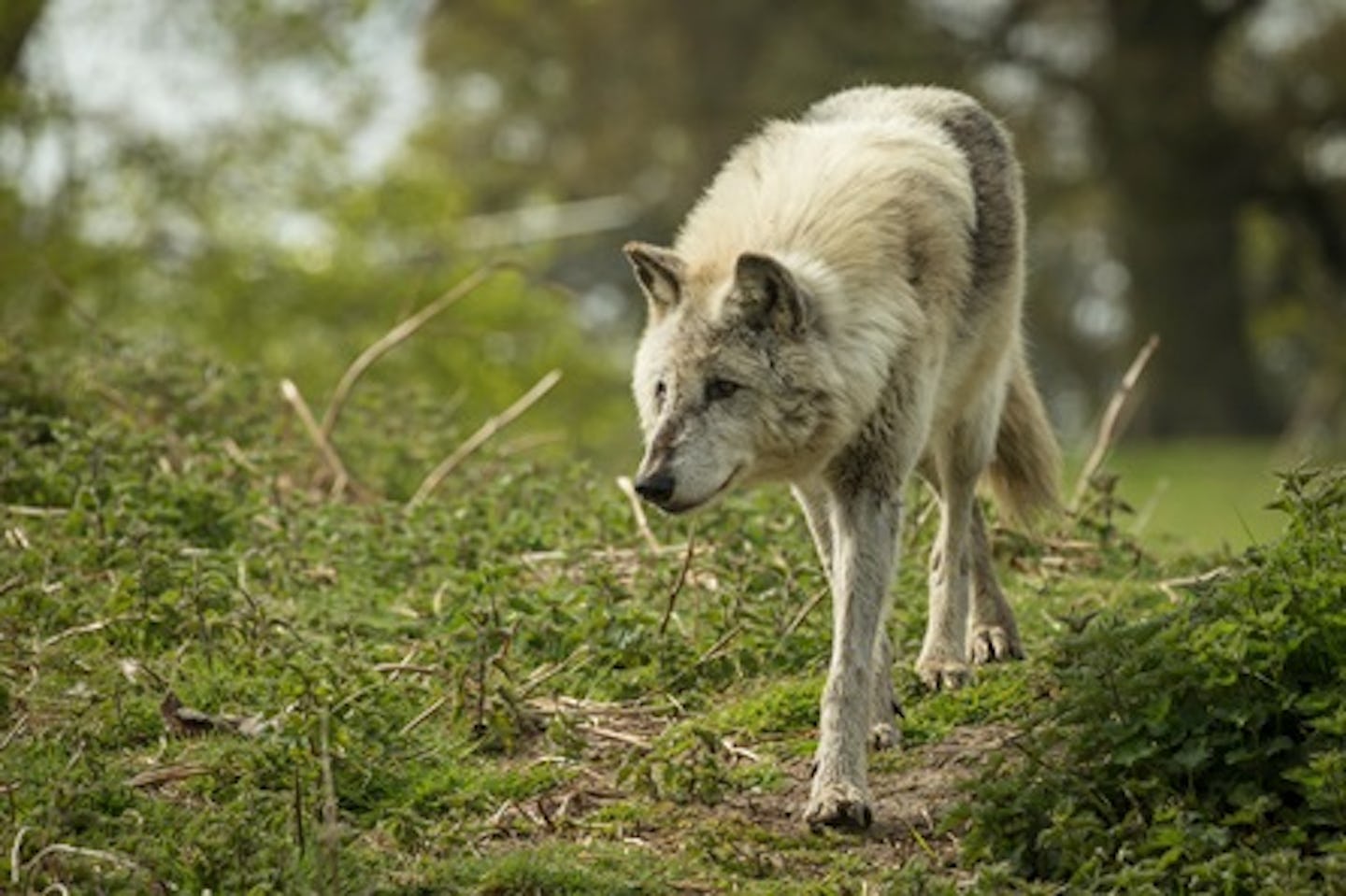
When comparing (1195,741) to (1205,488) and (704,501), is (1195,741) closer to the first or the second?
(704,501)

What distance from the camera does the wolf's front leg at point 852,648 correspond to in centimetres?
694

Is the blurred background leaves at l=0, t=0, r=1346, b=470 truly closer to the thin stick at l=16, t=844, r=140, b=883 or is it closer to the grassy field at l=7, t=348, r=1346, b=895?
the grassy field at l=7, t=348, r=1346, b=895

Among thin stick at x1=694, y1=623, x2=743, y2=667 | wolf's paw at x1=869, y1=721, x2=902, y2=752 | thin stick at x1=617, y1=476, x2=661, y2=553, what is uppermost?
wolf's paw at x1=869, y1=721, x2=902, y2=752

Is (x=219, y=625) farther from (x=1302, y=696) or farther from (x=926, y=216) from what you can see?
(x=1302, y=696)

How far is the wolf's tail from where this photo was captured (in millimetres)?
9359

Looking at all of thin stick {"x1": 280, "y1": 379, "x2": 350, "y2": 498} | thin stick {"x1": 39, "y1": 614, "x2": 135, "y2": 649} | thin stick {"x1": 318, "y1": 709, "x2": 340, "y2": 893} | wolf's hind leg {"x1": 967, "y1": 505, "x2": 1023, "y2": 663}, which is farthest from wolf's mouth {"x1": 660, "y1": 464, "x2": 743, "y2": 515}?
thin stick {"x1": 280, "y1": 379, "x2": 350, "y2": 498}

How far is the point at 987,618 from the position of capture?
29.0ft

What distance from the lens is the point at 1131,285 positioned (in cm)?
3484

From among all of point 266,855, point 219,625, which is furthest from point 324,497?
point 266,855

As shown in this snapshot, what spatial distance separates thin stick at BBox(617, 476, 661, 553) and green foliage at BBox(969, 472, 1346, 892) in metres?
3.27

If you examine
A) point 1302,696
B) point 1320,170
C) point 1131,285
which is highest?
point 1302,696

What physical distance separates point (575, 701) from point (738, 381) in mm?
1418

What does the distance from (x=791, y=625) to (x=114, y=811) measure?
2.78 metres

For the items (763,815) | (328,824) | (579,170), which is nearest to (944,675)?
(763,815)
